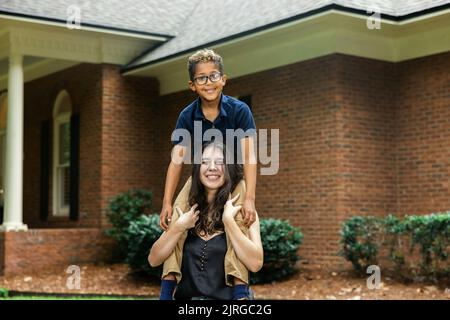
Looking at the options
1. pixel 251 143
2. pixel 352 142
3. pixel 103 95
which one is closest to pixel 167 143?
pixel 103 95

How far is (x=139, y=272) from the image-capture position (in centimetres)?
1276

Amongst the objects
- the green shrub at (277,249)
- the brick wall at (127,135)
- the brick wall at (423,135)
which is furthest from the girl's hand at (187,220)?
the brick wall at (127,135)

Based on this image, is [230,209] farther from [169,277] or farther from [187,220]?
[169,277]

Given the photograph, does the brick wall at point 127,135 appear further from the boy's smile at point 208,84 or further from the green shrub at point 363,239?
the boy's smile at point 208,84

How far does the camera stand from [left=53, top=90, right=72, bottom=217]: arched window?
56.9 feet

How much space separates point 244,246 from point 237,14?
1134 centimetres

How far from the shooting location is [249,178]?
11.2 feet

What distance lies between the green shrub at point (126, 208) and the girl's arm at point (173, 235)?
11.3m

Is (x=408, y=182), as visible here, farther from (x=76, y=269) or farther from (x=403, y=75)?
(x=76, y=269)

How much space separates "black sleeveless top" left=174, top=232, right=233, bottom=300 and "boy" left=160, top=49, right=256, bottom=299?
0.04 meters

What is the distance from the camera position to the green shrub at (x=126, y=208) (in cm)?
1470

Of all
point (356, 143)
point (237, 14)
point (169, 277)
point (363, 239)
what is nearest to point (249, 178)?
point (169, 277)

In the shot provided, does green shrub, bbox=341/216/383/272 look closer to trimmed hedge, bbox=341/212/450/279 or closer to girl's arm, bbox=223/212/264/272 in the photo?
trimmed hedge, bbox=341/212/450/279
